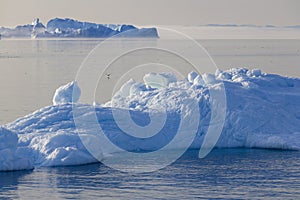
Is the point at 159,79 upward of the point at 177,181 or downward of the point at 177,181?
upward

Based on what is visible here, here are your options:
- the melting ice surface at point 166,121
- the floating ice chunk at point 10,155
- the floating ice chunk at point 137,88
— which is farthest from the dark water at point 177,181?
the floating ice chunk at point 137,88

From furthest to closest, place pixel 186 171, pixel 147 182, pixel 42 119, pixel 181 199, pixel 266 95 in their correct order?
pixel 266 95
pixel 42 119
pixel 186 171
pixel 147 182
pixel 181 199

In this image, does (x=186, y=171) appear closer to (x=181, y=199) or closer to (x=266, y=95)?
(x=181, y=199)

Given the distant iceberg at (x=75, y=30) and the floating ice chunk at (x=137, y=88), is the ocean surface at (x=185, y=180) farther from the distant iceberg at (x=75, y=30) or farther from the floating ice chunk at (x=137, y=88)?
the distant iceberg at (x=75, y=30)

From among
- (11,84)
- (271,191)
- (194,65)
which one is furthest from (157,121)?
(194,65)

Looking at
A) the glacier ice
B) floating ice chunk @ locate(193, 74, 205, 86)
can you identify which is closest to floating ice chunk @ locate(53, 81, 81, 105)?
the glacier ice

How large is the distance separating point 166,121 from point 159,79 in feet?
19.2

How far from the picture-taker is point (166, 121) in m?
24.0

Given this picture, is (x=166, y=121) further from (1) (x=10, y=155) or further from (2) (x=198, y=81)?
(1) (x=10, y=155)

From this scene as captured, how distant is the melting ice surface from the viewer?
2072cm

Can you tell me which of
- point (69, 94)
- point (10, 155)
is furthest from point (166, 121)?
point (10, 155)

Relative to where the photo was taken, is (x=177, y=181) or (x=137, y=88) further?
(x=137, y=88)

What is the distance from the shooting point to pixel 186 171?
2002 cm

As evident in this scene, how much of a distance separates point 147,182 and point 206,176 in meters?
1.78
